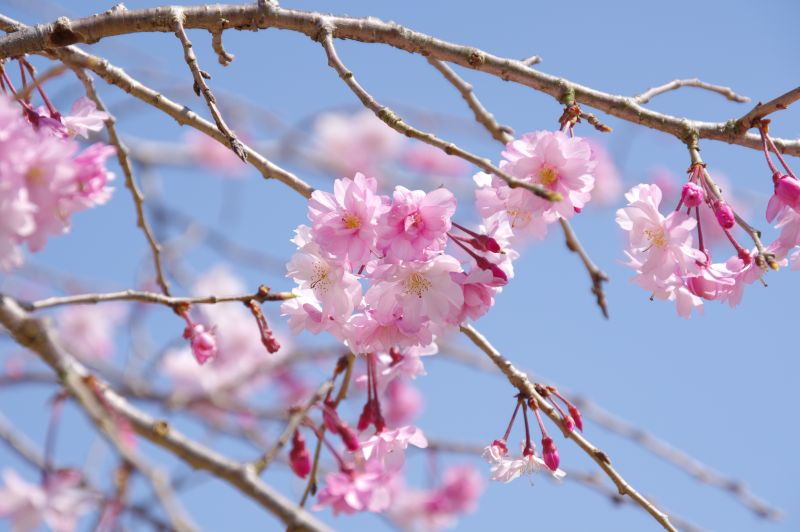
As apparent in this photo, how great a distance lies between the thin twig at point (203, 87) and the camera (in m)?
1.50

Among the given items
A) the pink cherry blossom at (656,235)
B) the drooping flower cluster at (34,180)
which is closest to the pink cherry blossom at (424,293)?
the pink cherry blossom at (656,235)

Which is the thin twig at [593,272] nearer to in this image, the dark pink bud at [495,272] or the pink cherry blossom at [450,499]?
the dark pink bud at [495,272]

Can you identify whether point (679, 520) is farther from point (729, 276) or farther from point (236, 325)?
point (236, 325)

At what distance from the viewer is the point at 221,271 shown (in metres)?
6.96

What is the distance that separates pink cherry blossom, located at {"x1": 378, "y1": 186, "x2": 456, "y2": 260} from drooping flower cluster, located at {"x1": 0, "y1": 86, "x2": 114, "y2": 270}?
551 millimetres

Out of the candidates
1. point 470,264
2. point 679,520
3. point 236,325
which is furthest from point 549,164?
point 236,325

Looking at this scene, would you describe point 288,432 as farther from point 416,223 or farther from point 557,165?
point 557,165

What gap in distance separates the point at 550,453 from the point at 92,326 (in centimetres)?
681

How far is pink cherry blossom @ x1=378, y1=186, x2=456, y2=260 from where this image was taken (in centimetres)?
145

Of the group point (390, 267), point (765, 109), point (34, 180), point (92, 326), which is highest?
point (92, 326)

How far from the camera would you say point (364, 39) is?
1.75 meters

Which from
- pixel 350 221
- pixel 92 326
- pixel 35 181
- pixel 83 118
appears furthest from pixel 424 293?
pixel 92 326

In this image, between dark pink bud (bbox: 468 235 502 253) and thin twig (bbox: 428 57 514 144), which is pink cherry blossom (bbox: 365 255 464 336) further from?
thin twig (bbox: 428 57 514 144)

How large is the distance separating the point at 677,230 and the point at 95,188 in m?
1.20
